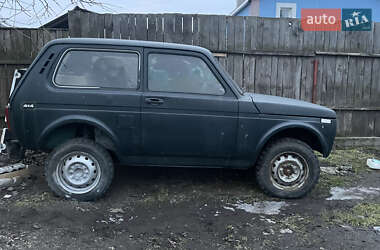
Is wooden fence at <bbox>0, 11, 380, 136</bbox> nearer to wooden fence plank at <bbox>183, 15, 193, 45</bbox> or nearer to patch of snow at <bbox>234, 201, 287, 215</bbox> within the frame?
wooden fence plank at <bbox>183, 15, 193, 45</bbox>

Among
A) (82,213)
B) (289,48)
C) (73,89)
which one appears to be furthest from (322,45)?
(82,213)

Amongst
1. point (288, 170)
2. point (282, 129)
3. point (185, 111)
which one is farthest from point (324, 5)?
point (185, 111)

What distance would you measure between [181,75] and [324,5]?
10208 mm

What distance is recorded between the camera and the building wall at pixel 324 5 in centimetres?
1234

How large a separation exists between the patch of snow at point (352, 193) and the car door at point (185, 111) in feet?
5.39

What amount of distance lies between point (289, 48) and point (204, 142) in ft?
11.7

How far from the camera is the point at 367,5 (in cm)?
1270

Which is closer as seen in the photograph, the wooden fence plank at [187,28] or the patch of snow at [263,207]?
the patch of snow at [263,207]

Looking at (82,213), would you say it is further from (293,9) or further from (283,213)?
(293,9)

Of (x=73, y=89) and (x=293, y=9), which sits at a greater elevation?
(x=293, y=9)

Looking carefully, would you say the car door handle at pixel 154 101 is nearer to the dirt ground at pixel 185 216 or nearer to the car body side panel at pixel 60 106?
the car body side panel at pixel 60 106

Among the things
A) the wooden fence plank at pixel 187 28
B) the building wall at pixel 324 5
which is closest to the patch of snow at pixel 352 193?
the wooden fence plank at pixel 187 28

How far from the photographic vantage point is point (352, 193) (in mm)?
4820

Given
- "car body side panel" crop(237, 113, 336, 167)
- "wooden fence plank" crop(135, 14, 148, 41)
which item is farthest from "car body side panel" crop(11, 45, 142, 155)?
"wooden fence plank" crop(135, 14, 148, 41)
